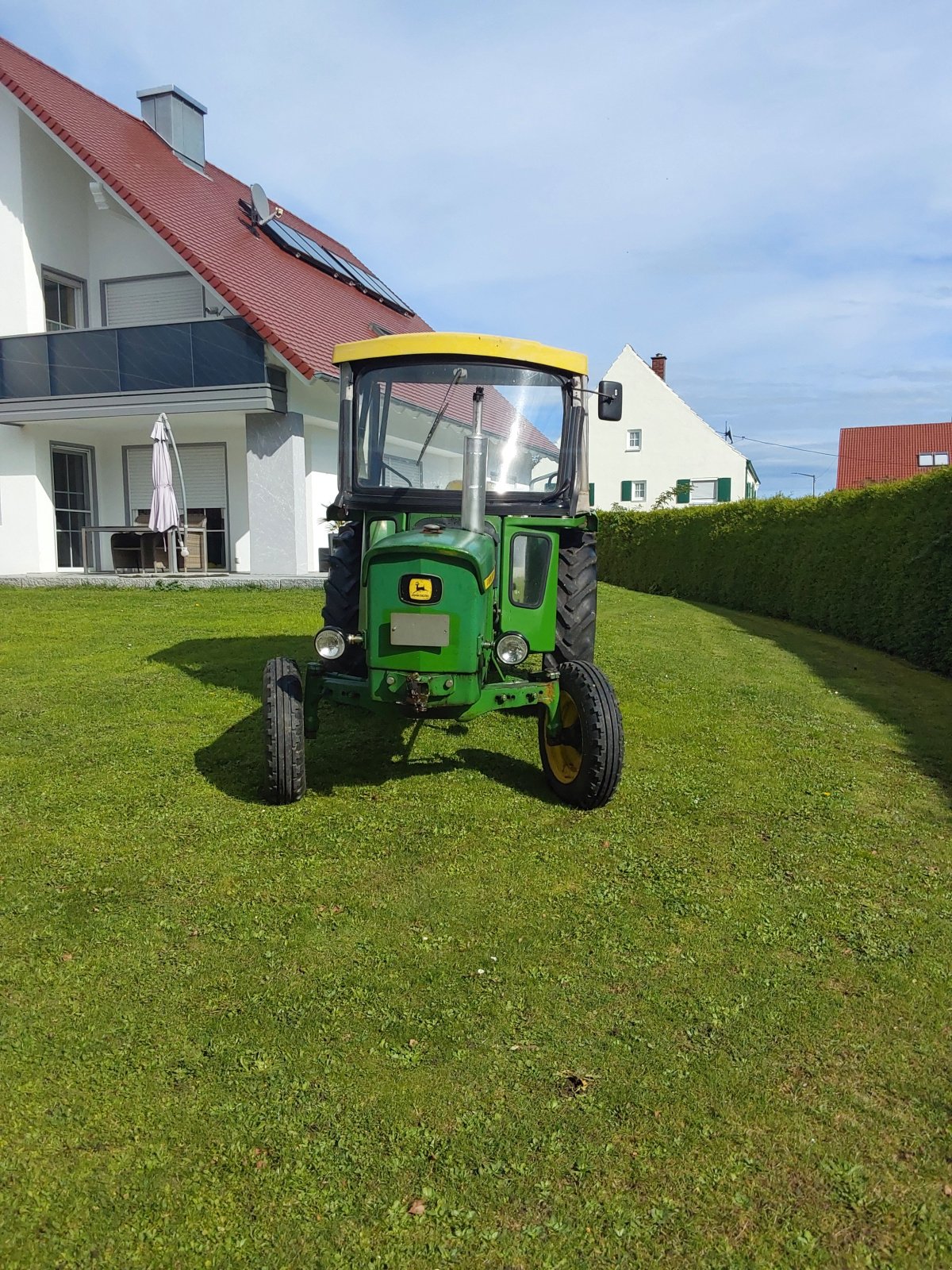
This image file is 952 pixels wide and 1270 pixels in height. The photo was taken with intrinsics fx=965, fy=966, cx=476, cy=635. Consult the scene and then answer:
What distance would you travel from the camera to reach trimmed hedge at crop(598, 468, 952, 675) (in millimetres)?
10656

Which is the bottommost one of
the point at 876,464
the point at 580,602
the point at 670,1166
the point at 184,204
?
the point at 670,1166

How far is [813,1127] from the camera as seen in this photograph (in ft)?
8.27

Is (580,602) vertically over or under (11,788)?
over

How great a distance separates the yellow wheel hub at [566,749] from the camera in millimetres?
5031

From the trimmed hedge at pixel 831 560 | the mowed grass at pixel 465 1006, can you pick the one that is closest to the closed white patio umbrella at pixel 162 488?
the mowed grass at pixel 465 1006

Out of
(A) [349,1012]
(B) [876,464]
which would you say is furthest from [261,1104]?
(B) [876,464]

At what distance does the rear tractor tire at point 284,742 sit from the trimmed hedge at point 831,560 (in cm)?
763

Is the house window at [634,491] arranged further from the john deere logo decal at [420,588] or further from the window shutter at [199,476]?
the john deere logo decal at [420,588]

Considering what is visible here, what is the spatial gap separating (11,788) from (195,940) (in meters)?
1.99

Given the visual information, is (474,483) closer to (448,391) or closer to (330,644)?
(448,391)

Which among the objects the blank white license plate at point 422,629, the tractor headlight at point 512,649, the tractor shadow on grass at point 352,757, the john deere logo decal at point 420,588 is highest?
the john deere logo decal at point 420,588

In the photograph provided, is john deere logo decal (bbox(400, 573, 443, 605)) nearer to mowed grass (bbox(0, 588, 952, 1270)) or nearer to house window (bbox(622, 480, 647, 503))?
mowed grass (bbox(0, 588, 952, 1270))

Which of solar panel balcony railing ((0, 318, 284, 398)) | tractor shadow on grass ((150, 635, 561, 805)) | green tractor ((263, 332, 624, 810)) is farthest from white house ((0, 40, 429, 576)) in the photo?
green tractor ((263, 332, 624, 810))

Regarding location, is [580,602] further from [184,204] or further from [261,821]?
[184,204]
